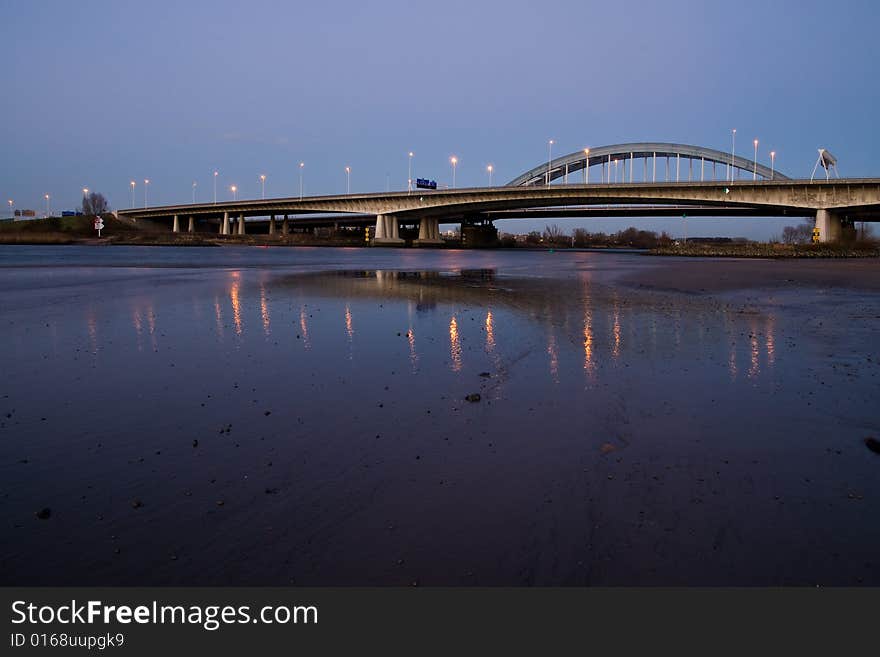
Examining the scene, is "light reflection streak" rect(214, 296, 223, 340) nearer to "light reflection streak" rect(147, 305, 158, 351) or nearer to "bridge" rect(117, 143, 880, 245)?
"light reflection streak" rect(147, 305, 158, 351)

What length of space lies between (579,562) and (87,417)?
22.7ft

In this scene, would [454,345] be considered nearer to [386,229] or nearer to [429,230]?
[386,229]

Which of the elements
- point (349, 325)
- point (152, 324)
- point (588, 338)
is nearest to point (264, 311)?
point (152, 324)

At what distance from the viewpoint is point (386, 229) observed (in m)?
131

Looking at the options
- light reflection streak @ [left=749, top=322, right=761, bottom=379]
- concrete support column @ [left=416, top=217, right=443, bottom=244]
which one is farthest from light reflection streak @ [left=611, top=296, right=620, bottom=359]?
concrete support column @ [left=416, top=217, right=443, bottom=244]

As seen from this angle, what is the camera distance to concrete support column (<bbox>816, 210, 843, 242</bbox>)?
82312 mm

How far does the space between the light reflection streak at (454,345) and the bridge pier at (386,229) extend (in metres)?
114

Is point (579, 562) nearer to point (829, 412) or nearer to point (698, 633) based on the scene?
point (698, 633)

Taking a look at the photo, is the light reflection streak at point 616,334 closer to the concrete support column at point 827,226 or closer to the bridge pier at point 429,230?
the concrete support column at point 827,226

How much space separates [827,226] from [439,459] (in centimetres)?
9396

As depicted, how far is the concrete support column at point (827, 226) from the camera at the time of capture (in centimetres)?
8231

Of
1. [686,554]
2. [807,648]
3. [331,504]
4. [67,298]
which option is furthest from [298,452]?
[67,298]

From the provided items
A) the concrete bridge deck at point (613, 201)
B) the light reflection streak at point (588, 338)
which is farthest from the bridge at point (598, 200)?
the light reflection streak at point (588, 338)

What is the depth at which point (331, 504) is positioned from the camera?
5574 millimetres
